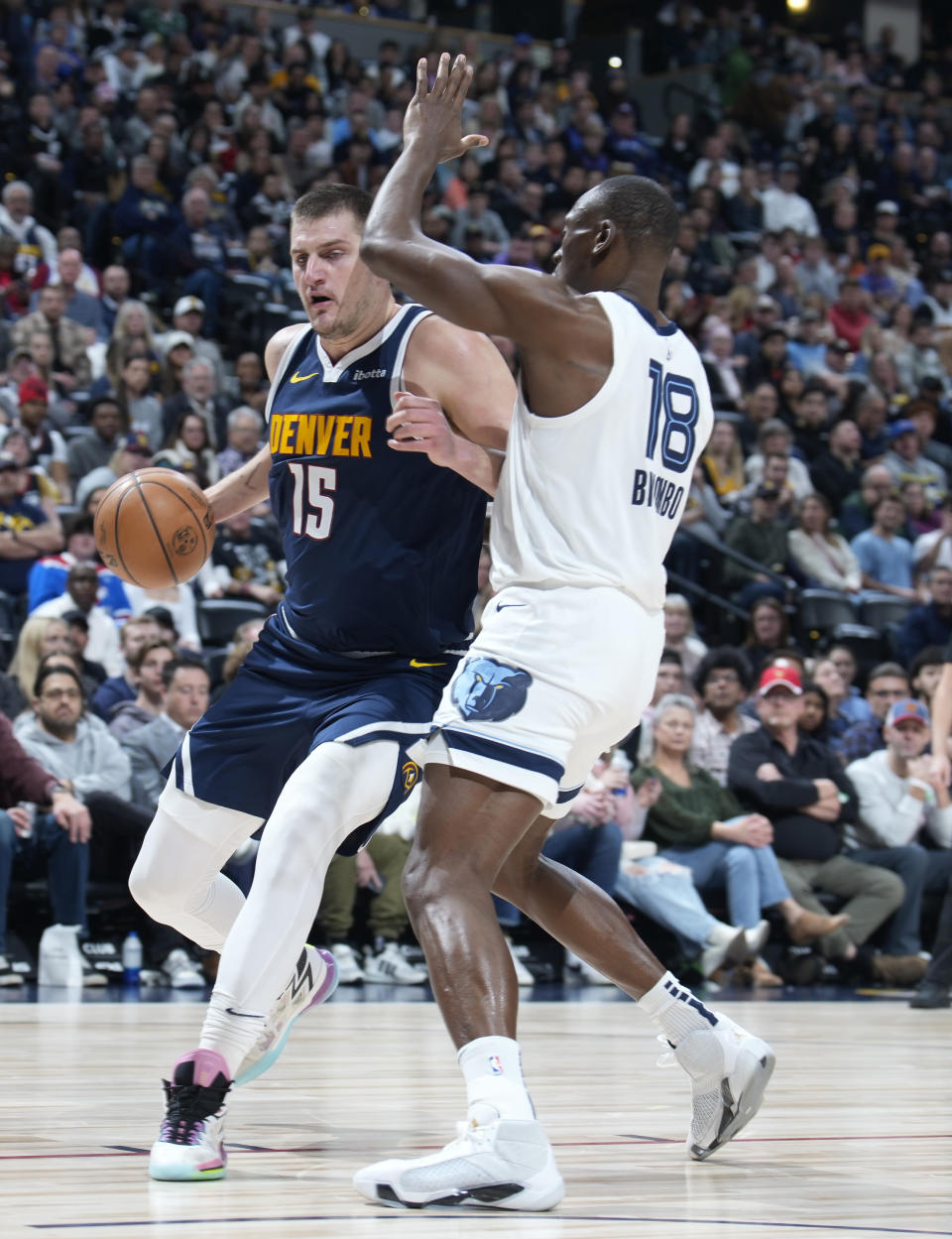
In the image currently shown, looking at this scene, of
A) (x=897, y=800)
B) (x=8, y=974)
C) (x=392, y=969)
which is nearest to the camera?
(x=8, y=974)

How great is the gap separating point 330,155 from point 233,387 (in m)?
4.71

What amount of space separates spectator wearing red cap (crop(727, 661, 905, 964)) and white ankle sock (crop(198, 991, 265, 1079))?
6313 mm

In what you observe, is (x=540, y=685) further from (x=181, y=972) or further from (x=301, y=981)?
Result: (x=181, y=972)

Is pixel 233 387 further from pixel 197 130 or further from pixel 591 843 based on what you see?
pixel 591 843

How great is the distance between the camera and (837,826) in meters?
9.53

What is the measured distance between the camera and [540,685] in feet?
10.2

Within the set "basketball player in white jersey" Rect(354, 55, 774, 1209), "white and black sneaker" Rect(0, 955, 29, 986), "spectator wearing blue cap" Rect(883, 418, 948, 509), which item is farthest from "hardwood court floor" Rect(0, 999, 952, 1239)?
"spectator wearing blue cap" Rect(883, 418, 948, 509)

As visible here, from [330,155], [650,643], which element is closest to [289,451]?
[650,643]

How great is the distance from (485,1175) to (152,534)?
6.43 ft

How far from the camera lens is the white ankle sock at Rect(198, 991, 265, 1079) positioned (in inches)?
127

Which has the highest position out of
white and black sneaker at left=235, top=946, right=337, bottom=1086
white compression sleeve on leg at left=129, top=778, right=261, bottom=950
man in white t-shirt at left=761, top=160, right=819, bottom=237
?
man in white t-shirt at left=761, top=160, right=819, bottom=237

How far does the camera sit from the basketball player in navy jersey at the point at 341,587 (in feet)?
12.1

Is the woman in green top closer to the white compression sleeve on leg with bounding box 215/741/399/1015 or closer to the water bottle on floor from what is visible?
the water bottle on floor

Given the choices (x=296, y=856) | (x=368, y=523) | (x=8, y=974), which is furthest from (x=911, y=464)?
(x=296, y=856)
